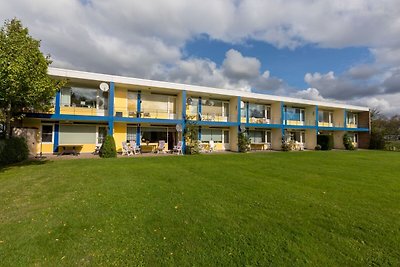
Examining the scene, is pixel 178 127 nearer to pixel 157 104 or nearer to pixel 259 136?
pixel 157 104

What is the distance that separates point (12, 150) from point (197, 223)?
1247cm

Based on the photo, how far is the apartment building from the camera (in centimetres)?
1673

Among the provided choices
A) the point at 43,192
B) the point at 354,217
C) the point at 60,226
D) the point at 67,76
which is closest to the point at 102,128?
the point at 67,76

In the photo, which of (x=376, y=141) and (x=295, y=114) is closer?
(x=295, y=114)

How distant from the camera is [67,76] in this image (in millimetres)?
15609

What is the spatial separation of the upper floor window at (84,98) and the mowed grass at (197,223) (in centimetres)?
1138

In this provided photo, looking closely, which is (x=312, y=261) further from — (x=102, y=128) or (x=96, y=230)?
(x=102, y=128)

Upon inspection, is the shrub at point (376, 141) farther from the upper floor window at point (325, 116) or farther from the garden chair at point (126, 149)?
the garden chair at point (126, 149)

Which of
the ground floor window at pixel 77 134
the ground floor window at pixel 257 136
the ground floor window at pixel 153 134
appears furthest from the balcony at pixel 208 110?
the ground floor window at pixel 77 134

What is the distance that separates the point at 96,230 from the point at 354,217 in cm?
521

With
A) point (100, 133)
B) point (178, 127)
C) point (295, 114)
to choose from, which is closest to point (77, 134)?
point (100, 133)

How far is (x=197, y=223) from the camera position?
14.1ft

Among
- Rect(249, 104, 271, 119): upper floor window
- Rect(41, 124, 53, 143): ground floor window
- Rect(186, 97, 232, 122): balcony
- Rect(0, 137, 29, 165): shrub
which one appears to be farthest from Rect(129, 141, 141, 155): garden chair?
Rect(249, 104, 271, 119): upper floor window

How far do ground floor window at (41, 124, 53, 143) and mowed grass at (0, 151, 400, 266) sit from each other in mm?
10907
